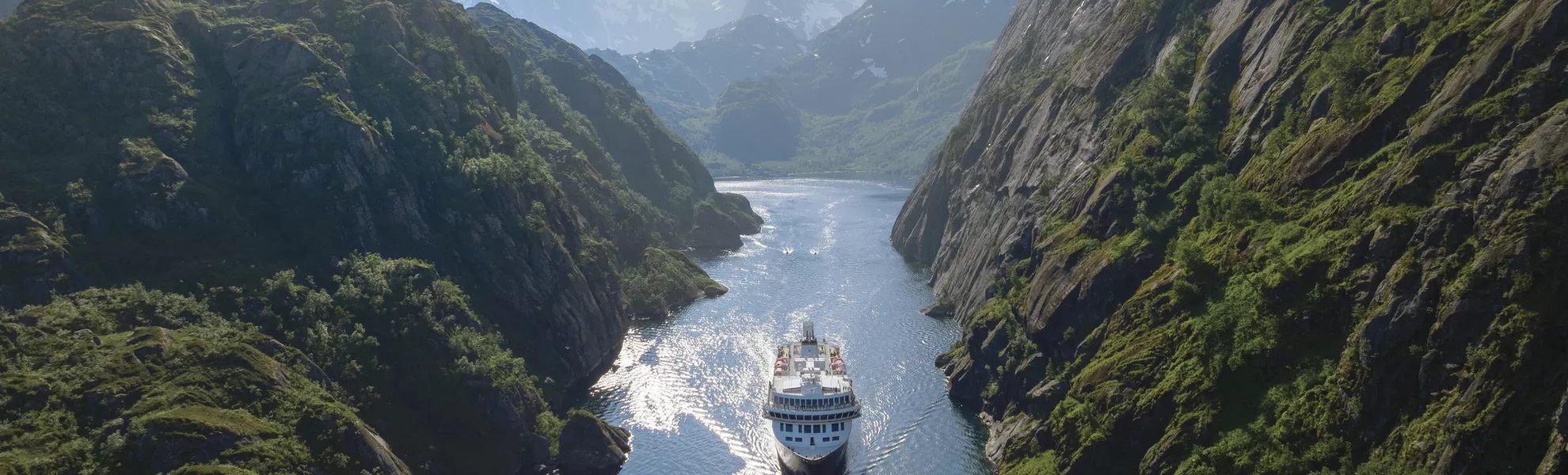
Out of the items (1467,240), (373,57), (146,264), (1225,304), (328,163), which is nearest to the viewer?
(1467,240)

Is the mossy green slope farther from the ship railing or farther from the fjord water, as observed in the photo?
the ship railing

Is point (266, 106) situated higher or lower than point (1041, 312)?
higher

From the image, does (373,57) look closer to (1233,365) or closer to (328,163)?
(328,163)

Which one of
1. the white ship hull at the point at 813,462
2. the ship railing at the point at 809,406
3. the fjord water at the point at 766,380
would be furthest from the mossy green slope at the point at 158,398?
the ship railing at the point at 809,406

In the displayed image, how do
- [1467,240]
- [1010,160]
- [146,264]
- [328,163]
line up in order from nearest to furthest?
1. [1467,240]
2. [146,264]
3. [328,163]
4. [1010,160]

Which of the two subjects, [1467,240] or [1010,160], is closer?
[1467,240]

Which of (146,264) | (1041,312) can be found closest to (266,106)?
(146,264)

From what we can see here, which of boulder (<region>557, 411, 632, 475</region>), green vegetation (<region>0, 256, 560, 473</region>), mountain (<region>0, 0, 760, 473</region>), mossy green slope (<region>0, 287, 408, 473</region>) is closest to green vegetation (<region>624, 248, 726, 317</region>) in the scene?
mountain (<region>0, 0, 760, 473</region>)

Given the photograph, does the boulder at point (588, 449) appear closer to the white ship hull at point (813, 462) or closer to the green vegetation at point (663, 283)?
the white ship hull at point (813, 462)
